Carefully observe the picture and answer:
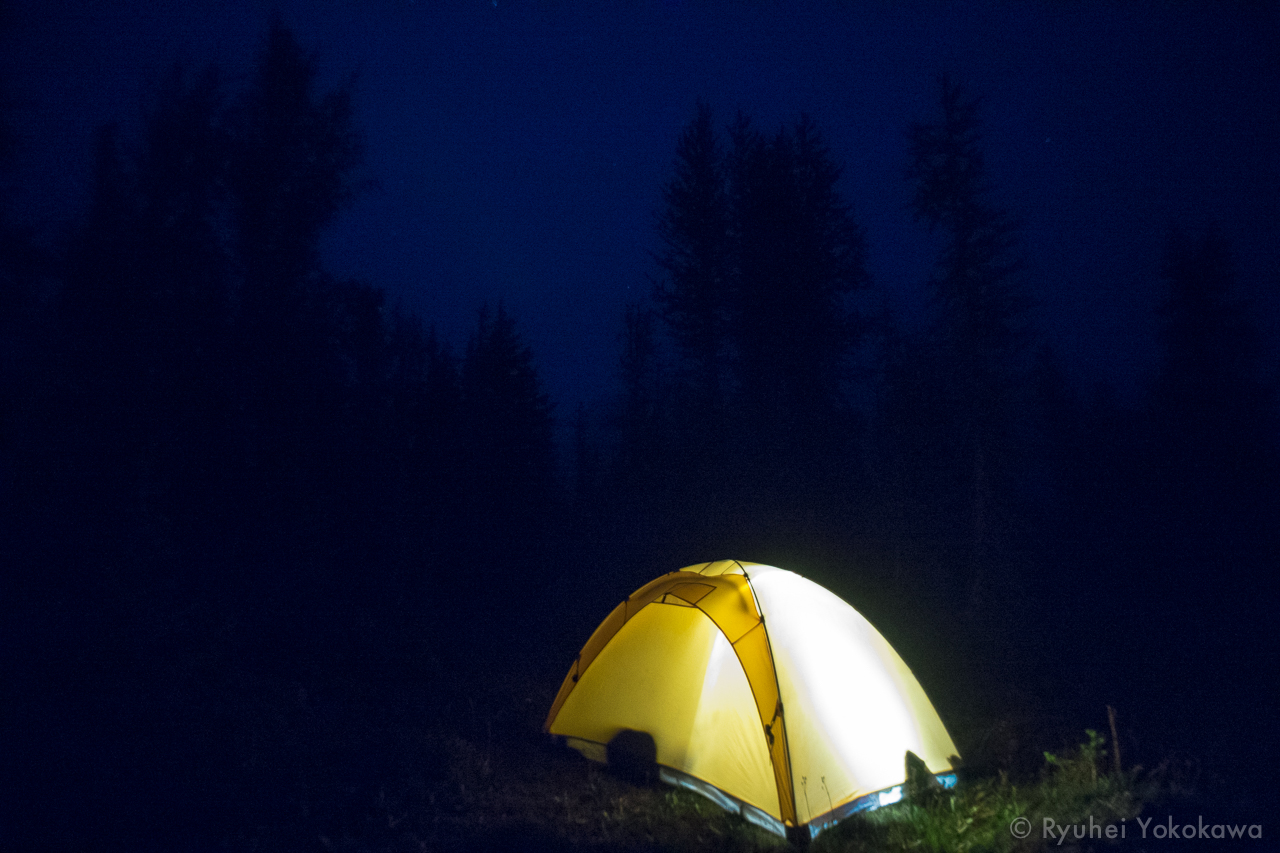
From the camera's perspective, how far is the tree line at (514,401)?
10.6m

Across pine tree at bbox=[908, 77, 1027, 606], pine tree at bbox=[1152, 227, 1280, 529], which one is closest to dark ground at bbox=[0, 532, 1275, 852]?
pine tree at bbox=[908, 77, 1027, 606]

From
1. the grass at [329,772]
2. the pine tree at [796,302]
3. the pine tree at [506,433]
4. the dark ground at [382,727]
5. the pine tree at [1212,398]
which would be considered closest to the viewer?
the grass at [329,772]

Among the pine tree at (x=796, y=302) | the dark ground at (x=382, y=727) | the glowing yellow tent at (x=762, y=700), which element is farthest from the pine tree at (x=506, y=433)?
the glowing yellow tent at (x=762, y=700)

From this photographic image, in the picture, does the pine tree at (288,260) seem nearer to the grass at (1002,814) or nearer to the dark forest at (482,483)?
the dark forest at (482,483)

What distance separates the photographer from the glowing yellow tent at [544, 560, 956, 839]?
5277 mm

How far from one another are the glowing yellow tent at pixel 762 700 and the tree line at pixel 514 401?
791 cm

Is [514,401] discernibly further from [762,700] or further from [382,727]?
[762,700]

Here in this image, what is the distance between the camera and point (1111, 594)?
1669cm

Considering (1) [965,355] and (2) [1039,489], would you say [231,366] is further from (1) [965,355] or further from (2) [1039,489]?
(2) [1039,489]

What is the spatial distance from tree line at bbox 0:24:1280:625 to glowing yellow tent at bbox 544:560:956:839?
7909mm

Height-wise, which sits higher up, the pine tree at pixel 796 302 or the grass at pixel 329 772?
the pine tree at pixel 796 302

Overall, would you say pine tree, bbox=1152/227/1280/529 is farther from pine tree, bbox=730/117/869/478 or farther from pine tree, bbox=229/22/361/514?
pine tree, bbox=229/22/361/514

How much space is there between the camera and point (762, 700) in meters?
5.42

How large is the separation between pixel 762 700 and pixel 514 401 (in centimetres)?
1414
